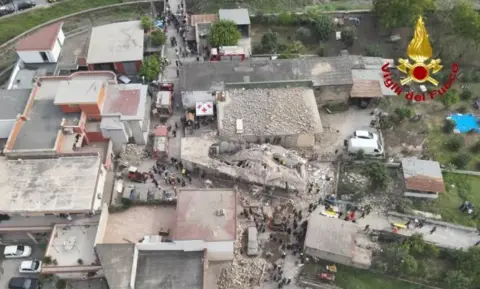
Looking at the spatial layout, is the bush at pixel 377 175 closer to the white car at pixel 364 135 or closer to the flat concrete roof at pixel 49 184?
the white car at pixel 364 135

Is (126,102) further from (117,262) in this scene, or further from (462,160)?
(462,160)

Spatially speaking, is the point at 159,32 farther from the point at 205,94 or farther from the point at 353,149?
the point at 353,149

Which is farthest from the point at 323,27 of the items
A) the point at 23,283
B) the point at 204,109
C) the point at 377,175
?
the point at 23,283

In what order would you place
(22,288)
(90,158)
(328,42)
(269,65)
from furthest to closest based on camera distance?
(328,42) → (269,65) → (90,158) → (22,288)

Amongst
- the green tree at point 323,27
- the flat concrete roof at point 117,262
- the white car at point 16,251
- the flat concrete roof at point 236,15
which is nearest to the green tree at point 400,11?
the green tree at point 323,27

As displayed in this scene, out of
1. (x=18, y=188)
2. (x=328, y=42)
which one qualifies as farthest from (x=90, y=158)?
(x=328, y=42)

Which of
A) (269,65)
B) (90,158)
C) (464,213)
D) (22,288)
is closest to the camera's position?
Result: (22,288)
